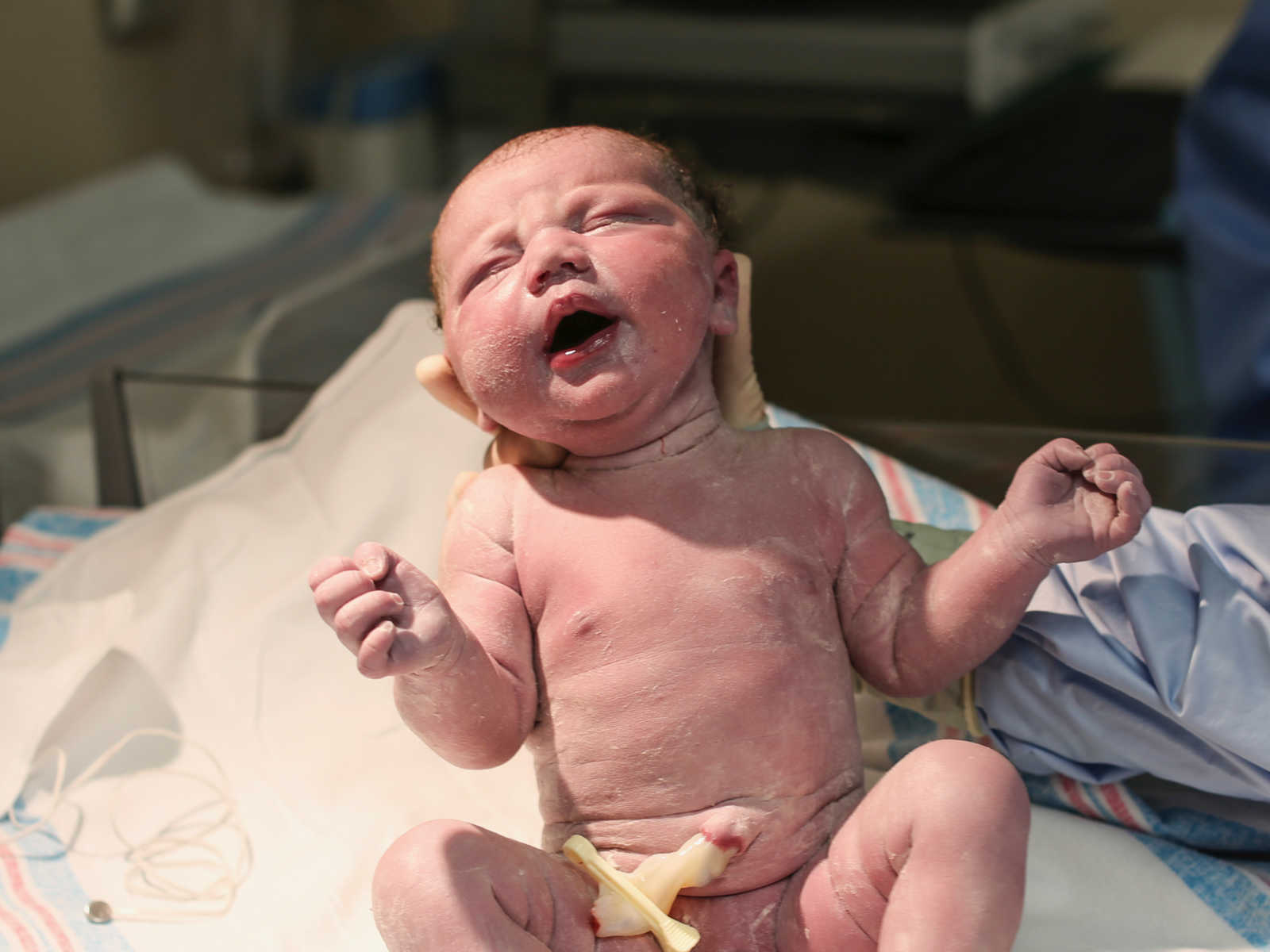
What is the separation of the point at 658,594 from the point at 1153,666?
0.30m

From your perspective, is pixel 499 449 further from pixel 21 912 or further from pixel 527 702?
pixel 21 912

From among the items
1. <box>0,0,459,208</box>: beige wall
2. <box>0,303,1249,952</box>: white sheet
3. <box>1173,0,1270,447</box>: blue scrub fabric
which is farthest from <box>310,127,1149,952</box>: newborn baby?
<box>0,0,459,208</box>: beige wall

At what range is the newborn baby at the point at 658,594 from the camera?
66cm

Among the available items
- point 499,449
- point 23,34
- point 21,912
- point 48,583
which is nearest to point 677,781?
point 499,449

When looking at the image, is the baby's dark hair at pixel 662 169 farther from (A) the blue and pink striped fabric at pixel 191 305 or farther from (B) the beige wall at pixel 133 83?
(B) the beige wall at pixel 133 83

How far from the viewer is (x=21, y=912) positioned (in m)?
0.82

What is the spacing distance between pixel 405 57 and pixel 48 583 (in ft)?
6.08

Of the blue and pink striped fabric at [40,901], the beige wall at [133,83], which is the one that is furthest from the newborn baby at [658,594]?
the beige wall at [133,83]

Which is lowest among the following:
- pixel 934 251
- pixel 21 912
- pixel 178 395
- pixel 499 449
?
pixel 934 251

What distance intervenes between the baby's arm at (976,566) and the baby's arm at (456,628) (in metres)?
0.20

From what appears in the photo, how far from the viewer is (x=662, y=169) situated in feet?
2.50

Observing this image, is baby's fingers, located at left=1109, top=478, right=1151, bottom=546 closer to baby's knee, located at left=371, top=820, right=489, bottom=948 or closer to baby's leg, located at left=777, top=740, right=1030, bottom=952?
baby's leg, located at left=777, top=740, right=1030, bottom=952

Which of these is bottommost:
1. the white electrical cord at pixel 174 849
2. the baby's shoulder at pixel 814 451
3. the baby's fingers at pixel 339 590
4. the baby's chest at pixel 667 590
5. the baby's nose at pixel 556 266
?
the white electrical cord at pixel 174 849

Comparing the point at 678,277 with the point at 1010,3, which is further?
the point at 1010,3
